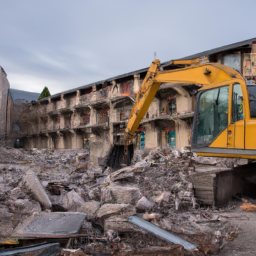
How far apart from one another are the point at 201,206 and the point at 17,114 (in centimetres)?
3067

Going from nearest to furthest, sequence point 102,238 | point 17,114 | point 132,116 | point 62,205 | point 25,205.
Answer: point 102,238 → point 25,205 → point 62,205 → point 132,116 → point 17,114

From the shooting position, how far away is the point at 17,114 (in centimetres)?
3238

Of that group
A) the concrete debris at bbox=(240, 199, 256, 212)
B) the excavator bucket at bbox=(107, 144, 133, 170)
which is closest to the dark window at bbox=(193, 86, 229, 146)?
the concrete debris at bbox=(240, 199, 256, 212)

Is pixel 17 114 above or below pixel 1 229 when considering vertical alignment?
above

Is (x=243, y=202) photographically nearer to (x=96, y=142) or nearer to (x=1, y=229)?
(x=1, y=229)

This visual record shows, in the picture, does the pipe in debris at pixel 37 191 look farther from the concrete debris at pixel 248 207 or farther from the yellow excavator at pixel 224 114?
the concrete debris at pixel 248 207

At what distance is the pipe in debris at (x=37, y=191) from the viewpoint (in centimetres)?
596

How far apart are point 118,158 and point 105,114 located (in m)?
5.19

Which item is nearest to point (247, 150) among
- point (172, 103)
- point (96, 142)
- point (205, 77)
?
point (205, 77)

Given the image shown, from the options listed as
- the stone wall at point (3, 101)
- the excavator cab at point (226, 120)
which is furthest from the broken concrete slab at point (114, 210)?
the stone wall at point (3, 101)

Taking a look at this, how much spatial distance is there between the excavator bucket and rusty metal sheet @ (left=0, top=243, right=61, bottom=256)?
46.4ft

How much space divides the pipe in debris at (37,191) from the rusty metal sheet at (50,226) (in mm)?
1254

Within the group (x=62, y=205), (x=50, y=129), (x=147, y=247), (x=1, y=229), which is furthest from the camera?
(x=50, y=129)

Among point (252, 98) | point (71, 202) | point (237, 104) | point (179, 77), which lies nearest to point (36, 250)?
point (71, 202)
